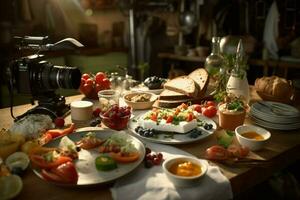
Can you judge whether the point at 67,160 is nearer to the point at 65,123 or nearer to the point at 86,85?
the point at 65,123

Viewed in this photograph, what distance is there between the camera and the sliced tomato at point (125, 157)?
50.0 inches

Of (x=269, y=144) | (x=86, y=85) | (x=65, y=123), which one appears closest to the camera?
(x=269, y=144)

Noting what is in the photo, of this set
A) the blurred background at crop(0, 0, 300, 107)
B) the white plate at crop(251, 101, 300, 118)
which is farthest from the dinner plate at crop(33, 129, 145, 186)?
the blurred background at crop(0, 0, 300, 107)

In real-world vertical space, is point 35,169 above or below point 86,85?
below

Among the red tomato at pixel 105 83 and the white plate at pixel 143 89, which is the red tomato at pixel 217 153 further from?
the red tomato at pixel 105 83

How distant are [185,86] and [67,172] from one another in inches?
42.7

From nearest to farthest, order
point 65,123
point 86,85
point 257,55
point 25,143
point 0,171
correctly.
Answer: point 0,171 < point 25,143 < point 65,123 < point 86,85 < point 257,55

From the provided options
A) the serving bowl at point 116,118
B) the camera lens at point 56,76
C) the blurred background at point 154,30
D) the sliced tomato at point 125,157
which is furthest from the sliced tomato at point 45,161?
the blurred background at point 154,30

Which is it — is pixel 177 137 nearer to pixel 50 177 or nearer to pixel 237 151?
pixel 237 151

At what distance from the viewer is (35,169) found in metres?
1.23

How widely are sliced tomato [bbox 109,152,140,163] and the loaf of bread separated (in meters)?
1.09

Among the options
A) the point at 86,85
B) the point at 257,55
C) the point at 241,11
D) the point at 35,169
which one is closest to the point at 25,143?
the point at 35,169

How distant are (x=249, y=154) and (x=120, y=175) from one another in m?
0.57

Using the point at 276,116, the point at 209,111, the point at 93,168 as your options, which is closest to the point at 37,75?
the point at 93,168
